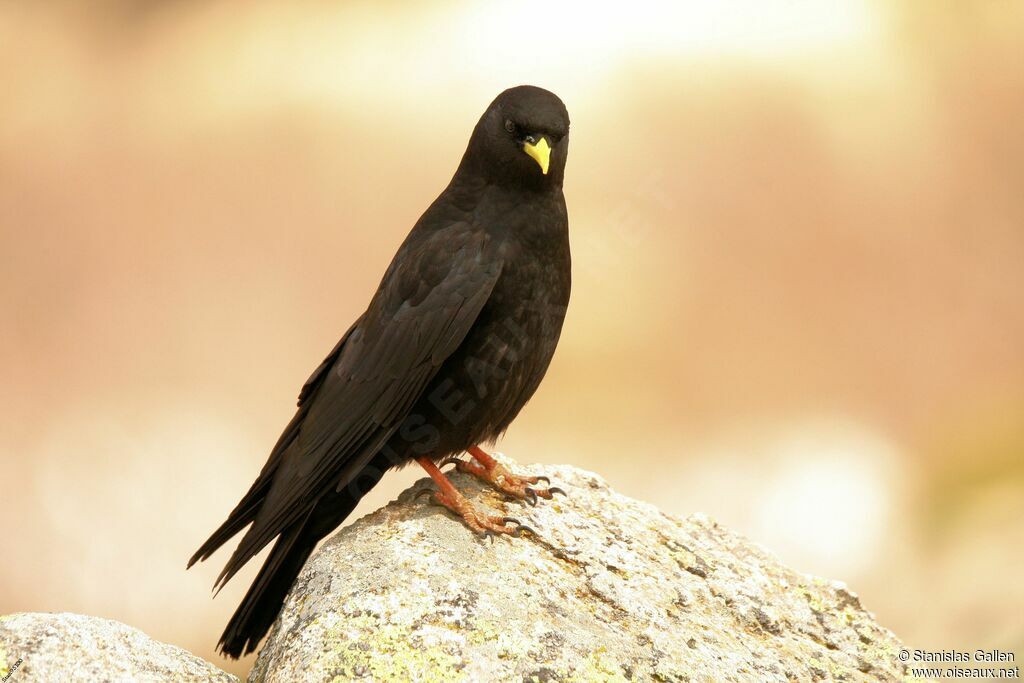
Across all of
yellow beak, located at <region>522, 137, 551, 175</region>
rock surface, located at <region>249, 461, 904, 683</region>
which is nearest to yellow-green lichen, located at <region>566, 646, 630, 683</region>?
rock surface, located at <region>249, 461, 904, 683</region>

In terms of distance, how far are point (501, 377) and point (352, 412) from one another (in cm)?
70

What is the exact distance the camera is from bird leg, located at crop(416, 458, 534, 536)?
501 centimetres

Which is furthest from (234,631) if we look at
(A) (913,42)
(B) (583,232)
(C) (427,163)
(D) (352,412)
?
(A) (913,42)

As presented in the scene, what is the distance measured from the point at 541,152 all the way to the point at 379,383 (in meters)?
1.29

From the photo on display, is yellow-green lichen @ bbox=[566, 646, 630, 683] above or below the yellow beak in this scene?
below

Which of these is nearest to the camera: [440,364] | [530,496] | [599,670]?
[599,670]

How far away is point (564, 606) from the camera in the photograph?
4.68m

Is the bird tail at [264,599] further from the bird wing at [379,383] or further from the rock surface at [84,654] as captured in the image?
the rock surface at [84,654]

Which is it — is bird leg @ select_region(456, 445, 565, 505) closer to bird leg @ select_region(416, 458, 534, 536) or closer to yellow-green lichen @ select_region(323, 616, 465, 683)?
bird leg @ select_region(416, 458, 534, 536)

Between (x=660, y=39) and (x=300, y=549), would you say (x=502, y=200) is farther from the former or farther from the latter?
→ (x=660, y=39)

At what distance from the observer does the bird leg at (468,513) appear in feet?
16.4

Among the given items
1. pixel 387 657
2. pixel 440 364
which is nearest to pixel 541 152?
pixel 440 364

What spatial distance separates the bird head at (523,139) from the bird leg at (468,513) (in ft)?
4.79

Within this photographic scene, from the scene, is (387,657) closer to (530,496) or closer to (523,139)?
(530,496)
